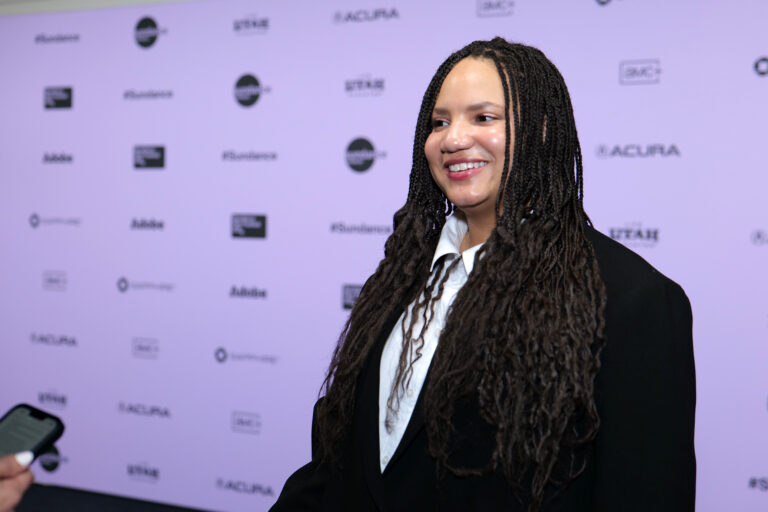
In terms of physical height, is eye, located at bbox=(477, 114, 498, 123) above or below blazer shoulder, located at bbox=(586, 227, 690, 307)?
above

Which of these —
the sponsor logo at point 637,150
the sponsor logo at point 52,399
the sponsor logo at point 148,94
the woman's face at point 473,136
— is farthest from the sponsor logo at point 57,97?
the woman's face at point 473,136

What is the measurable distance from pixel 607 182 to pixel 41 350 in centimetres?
308

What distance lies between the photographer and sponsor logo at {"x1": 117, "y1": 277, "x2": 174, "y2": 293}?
338 centimetres

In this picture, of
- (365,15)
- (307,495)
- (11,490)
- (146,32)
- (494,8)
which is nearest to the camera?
(11,490)

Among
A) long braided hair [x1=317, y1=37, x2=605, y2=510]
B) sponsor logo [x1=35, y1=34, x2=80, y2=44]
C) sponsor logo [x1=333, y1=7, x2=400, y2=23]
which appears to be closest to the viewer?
long braided hair [x1=317, y1=37, x2=605, y2=510]

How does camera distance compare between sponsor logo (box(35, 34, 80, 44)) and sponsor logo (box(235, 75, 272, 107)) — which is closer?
sponsor logo (box(235, 75, 272, 107))

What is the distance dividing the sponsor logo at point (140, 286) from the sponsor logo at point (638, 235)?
221cm

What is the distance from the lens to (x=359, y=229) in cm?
302

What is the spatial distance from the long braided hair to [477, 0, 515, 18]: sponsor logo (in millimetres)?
1636

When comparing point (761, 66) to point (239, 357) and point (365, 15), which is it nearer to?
point (365, 15)

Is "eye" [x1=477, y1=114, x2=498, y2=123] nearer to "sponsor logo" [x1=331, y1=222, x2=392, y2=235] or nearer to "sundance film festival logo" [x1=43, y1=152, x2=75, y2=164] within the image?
"sponsor logo" [x1=331, y1=222, x2=392, y2=235]

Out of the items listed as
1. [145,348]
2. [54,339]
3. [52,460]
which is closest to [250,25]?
[145,348]

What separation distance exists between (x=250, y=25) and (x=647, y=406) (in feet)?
9.12

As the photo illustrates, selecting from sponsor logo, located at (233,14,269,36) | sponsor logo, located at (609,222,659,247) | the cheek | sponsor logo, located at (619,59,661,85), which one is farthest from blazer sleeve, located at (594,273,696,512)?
sponsor logo, located at (233,14,269,36)
